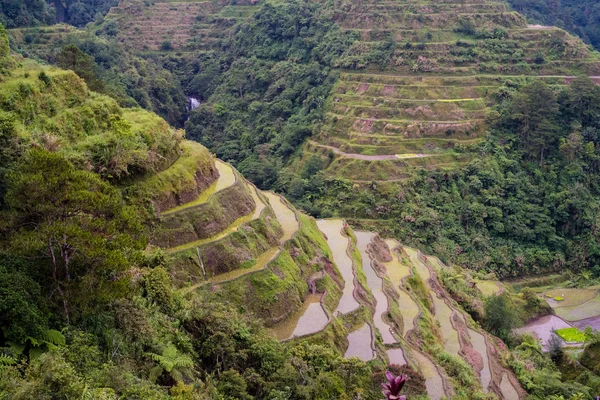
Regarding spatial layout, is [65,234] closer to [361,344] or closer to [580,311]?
[361,344]

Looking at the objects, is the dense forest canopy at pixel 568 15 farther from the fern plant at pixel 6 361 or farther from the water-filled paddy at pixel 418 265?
the fern plant at pixel 6 361

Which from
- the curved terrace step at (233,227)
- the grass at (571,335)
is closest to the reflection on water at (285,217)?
the curved terrace step at (233,227)

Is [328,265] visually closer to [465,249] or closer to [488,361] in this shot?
[488,361]

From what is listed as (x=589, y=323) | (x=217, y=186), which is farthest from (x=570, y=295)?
(x=217, y=186)

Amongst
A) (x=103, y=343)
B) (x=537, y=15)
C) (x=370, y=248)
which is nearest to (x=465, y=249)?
(x=370, y=248)

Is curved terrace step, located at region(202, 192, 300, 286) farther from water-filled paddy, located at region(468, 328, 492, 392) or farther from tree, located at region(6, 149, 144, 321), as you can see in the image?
water-filled paddy, located at region(468, 328, 492, 392)

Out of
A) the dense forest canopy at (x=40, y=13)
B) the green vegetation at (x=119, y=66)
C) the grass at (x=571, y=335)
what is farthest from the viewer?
the dense forest canopy at (x=40, y=13)

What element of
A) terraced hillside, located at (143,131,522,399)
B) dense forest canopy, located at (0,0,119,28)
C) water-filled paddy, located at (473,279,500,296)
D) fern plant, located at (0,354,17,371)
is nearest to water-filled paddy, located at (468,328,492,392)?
terraced hillside, located at (143,131,522,399)
